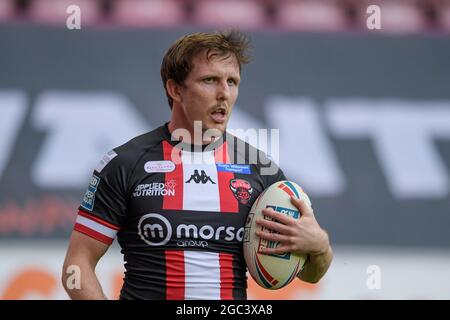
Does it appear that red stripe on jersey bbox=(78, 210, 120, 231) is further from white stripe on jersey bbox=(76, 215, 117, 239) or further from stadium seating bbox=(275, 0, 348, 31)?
stadium seating bbox=(275, 0, 348, 31)

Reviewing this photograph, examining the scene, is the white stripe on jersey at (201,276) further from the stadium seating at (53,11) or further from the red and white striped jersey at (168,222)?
the stadium seating at (53,11)

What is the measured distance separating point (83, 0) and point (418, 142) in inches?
116

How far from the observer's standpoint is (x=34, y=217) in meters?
5.08

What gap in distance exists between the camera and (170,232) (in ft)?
8.57

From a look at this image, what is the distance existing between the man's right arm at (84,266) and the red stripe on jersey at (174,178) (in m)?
0.30

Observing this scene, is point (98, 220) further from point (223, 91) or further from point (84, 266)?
point (223, 91)

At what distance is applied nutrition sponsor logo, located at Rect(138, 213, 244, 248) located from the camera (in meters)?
2.61

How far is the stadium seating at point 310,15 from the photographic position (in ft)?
18.1

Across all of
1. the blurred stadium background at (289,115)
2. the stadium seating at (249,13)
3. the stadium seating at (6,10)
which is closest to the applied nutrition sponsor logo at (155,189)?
the blurred stadium background at (289,115)

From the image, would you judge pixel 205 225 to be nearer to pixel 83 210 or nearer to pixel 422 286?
pixel 83 210

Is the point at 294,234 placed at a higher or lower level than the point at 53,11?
lower

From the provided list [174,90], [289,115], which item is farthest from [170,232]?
[289,115]

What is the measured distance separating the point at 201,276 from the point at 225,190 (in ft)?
1.18
